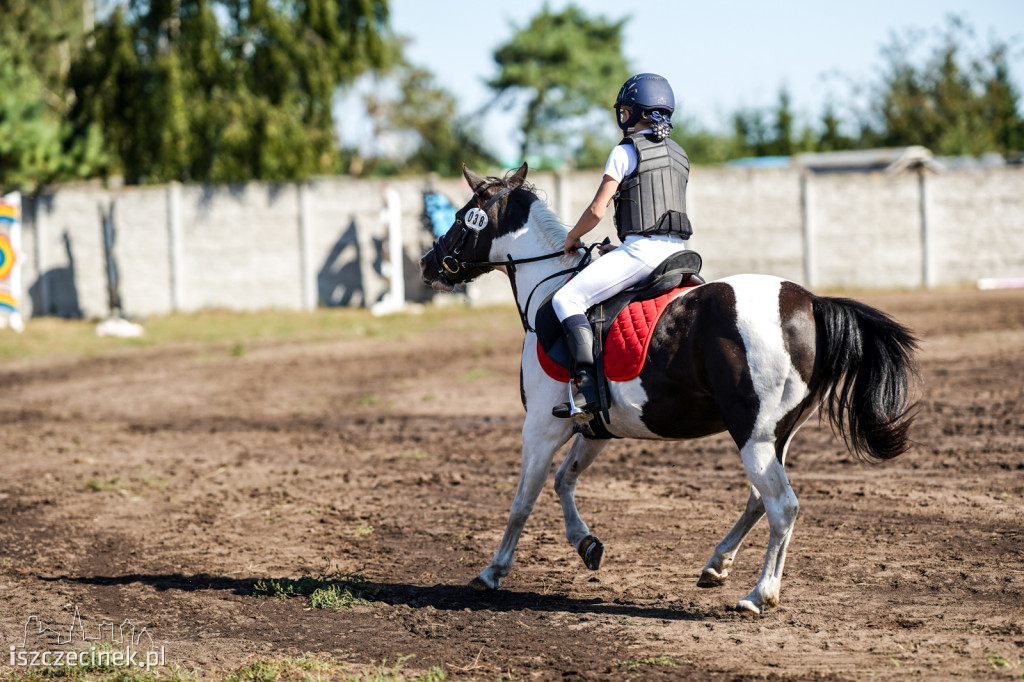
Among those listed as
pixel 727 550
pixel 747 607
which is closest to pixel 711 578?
pixel 727 550

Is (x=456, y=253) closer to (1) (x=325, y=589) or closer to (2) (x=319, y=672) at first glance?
(1) (x=325, y=589)

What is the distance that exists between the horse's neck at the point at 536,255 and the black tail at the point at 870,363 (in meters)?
1.58

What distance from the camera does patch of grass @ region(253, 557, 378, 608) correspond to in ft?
18.1

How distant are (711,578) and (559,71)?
146ft

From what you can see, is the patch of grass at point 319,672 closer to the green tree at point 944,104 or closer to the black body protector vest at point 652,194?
the black body protector vest at point 652,194

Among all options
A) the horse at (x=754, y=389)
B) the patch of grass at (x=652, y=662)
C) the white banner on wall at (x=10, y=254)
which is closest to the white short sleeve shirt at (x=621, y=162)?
the horse at (x=754, y=389)

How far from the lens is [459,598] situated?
18.4ft

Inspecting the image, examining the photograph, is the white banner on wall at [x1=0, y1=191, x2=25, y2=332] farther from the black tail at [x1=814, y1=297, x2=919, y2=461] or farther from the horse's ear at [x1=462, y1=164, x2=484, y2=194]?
the black tail at [x1=814, y1=297, x2=919, y2=461]

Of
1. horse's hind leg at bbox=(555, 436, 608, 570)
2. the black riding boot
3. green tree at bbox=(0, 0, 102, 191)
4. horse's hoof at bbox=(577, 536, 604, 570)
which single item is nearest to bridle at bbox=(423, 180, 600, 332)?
the black riding boot

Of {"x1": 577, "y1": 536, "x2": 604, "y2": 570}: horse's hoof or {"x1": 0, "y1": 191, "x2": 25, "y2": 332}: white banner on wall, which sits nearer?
{"x1": 577, "y1": 536, "x2": 604, "y2": 570}: horse's hoof

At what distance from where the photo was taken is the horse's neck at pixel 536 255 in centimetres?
593

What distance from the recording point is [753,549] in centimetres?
625

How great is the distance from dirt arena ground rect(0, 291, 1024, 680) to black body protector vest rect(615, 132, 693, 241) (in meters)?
2.06

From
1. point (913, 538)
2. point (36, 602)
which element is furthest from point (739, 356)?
point (36, 602)
